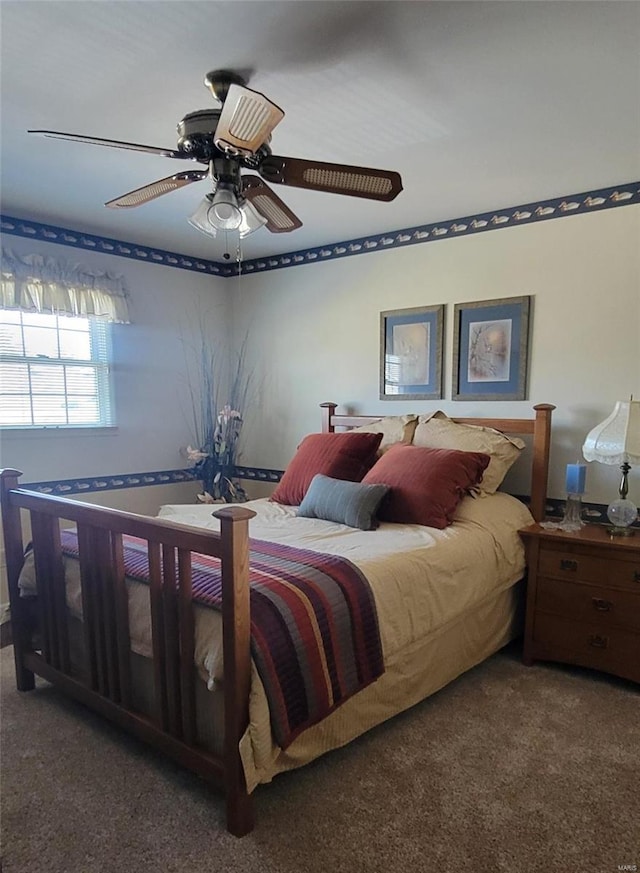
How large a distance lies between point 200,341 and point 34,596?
2.42 meters

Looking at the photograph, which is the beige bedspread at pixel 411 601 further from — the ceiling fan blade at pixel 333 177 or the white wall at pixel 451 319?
the ceiling fan blade at pixel 333 177

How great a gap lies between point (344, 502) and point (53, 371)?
2.09 metres

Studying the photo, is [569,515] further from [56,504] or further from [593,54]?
[56,504]

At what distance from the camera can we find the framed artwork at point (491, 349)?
313 cm

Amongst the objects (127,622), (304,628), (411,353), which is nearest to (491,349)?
(411,353)

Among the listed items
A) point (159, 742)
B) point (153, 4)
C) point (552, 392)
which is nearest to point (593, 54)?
point (153, 4)

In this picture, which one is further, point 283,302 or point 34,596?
point 283,302

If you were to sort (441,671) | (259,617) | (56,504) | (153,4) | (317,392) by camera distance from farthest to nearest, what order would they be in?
1. (317,392)
2. (441,671)
3. (56,504)
4. (259,617)
5. (153,4)

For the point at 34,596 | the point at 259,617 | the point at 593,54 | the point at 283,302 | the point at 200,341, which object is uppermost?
the point at 593,54

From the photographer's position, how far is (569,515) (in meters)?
2.76

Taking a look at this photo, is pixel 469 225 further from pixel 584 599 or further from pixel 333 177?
pixel 584 599

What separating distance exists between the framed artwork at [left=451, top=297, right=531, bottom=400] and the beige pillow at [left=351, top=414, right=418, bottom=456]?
340mm

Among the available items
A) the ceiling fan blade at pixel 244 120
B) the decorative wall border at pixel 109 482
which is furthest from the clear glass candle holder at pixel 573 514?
the decorative wall border at pixel 109 482

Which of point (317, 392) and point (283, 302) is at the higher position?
point (283, 302)
